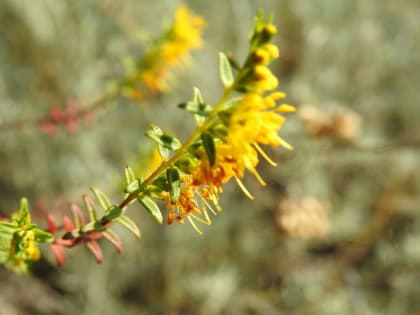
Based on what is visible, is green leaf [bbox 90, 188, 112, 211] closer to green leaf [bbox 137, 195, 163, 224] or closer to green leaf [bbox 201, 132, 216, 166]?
green leaf [bbox 137, 195, 163, 224]

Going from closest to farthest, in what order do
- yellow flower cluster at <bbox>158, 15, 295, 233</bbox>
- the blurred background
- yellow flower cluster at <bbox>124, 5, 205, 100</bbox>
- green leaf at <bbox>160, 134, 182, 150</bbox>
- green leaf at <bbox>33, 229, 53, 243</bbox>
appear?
yellow flower cluster at <bbox>158, 15, 295, 233</bbox> < green leaf at <bbox>160, 134, 182, 150</bbox> < green leaf at <bbox>33, 229, 53, 243</bbox> < yellow flower cluster at <bbox>124, 5, 205, 100</bbox> < the blurred background

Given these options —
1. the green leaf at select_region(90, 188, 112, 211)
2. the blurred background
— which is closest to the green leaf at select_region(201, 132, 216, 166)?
the green leaf at select_region(90, 188, 112, 211)

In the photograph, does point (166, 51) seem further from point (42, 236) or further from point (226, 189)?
point (226, 189)

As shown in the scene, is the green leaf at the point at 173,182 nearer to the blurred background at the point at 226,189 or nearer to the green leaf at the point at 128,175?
the green leaf at the point at 128,175

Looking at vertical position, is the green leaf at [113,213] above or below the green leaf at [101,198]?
below

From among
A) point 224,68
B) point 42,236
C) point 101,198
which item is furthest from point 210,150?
point 42,236

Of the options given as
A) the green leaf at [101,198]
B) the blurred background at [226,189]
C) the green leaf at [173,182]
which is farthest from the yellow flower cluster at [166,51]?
the green leaf at [173,182]
